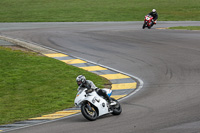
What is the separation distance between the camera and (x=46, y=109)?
1354cm

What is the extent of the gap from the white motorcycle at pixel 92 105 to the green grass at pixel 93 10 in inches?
1306

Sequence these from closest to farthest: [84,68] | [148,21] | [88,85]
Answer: [88,85]
[84,68]
[148,21]

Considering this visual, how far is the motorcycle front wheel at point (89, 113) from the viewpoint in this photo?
1136cm

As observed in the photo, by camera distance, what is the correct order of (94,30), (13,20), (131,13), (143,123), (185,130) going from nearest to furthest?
(185,130) < (143,123) < (94,30) < (13,20) < (131,13)

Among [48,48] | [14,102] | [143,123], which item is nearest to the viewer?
[143,123]

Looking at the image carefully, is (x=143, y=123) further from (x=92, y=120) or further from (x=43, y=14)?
(x=43, y=14)

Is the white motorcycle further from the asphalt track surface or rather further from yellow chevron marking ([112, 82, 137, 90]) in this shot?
yellow chevron marking ([112, 82, 137, 90])

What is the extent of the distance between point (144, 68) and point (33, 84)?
5510 millimetres

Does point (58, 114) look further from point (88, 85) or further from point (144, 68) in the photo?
point (144, 68)

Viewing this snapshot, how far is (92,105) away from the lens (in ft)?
38.3

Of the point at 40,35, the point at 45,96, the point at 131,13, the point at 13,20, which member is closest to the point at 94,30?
the point at 40,35

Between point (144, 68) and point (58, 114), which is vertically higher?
point (144, 68)


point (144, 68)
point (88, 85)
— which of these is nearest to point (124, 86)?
point (144, 68)

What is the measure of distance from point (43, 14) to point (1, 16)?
493 centimetres
